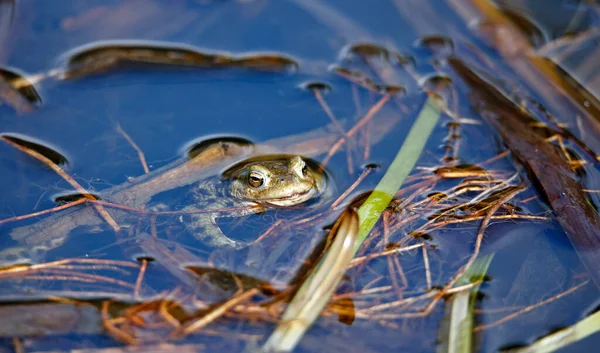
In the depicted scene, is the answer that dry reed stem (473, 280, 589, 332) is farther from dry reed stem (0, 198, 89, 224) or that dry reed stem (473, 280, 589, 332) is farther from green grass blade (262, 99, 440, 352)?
dry reed stem (0, 198, 89, 224)

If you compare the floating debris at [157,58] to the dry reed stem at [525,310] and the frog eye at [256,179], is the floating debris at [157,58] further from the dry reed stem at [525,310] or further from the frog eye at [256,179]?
the dry reed stem at [525,310]

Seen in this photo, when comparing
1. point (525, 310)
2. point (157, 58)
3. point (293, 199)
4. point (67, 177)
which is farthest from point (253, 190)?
point (525, 310)

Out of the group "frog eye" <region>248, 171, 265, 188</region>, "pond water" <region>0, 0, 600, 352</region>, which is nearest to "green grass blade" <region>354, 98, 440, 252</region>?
"pond water" <region>0, 0, 600, 352</region>

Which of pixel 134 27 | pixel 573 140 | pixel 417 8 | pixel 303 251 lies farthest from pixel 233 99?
pixel 573 140

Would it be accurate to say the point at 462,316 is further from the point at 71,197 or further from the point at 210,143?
the point at 71,197

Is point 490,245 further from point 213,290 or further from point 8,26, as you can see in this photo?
point 8,26
